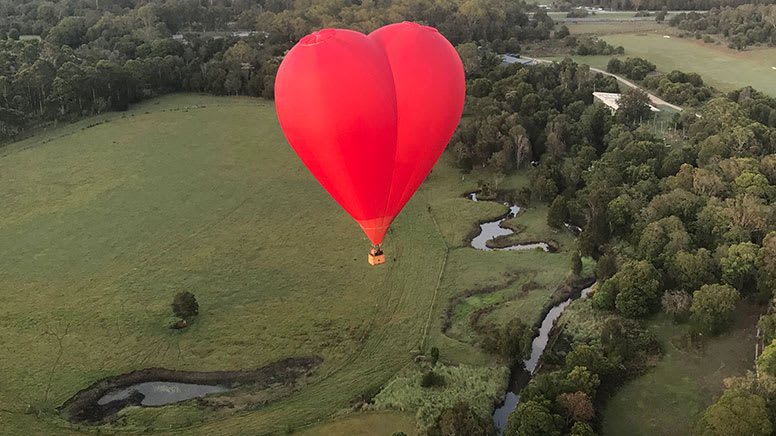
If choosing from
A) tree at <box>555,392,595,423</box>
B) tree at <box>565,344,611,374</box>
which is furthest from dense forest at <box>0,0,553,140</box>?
tree at <box>555,392,595,423</box>

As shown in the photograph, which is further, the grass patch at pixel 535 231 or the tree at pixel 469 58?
the tree at pixel 469 58

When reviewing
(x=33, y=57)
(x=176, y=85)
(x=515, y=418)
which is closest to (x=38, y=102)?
(x=33, y=57)

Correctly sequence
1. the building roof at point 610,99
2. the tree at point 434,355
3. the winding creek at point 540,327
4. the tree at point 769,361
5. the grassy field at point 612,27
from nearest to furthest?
the tree at point 769,361 < the winding creek at point 540,327 < the tree at point 434,355 < the building roof at point 610,99 < the grassy field at point 612,27

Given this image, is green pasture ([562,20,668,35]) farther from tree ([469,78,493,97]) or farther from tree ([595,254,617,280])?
tree ([595,254,617,280])

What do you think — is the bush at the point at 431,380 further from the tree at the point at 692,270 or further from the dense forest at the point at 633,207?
the tree at the point at 692,270

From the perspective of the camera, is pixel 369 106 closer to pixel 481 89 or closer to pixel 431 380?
pixel 431 380

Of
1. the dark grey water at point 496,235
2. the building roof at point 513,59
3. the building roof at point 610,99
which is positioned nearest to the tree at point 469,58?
the building roof at point 513,59

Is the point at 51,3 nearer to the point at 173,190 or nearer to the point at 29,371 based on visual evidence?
the point at 173,190
